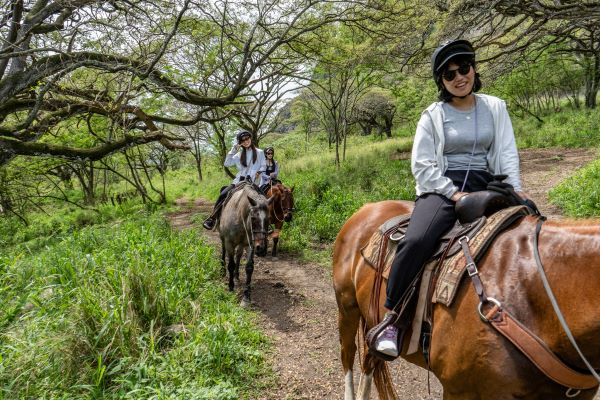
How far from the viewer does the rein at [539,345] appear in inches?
58.2

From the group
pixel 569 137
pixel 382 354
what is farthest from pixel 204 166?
pixel 382 354

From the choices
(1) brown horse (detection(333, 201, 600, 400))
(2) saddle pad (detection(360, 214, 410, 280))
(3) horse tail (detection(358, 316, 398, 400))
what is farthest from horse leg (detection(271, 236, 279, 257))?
(1) brown horse (detection(333, 201, 600, 400))

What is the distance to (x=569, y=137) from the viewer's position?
1581 centimetres

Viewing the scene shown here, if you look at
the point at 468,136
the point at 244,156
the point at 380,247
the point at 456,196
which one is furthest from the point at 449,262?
the point at 244,156

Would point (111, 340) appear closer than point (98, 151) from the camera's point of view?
Yes

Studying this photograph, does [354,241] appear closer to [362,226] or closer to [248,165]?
[362,226]

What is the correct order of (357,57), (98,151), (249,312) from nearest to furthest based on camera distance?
(249,312), (98,151), (357,57)

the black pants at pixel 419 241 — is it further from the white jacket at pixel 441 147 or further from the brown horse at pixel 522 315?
the brown horse at pixel 522 315

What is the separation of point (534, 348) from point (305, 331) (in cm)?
356

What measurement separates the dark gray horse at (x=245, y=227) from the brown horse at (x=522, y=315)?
3.95m

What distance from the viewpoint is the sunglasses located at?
2252 mm

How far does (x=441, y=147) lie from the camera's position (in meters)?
2.34

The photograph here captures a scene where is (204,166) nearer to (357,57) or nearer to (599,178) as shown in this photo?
(357,57)

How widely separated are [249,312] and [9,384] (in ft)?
9.33
